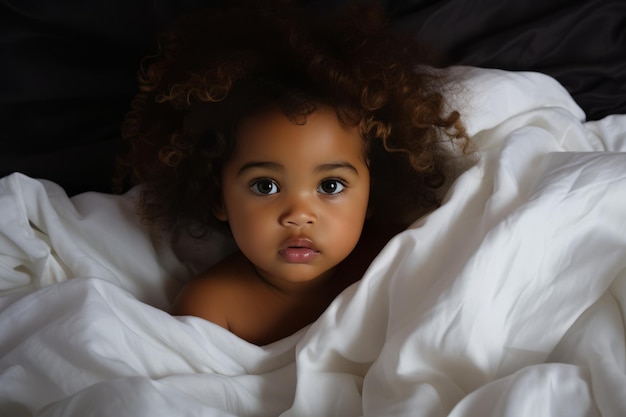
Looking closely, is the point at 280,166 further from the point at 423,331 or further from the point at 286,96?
the point at 423,331

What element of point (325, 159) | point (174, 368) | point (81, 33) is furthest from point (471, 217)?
point (81, 33)

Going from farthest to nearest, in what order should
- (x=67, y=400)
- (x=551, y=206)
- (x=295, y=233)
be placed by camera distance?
(x=295, y=233) < (x=551, y=206) < (x=67, y=400)

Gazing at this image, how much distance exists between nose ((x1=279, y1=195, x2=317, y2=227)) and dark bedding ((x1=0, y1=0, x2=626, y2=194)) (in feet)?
1.48

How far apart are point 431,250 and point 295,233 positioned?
0.18 metres

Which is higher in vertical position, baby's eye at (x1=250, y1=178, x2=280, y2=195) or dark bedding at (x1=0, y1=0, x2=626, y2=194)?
dark bedding at (x1=0, y1=0, x2=626, y2=194)

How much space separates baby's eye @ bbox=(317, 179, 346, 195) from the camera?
1.07m

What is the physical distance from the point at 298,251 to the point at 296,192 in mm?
80

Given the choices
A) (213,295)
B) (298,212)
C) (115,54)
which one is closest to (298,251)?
(298,212)

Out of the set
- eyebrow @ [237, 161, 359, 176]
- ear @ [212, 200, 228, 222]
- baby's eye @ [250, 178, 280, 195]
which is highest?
eyebrow @ [237, 161, 359, 176]

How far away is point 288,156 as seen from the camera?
104 centimetres

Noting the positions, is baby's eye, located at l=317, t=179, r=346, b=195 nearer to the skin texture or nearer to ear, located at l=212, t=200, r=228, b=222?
the skin texture

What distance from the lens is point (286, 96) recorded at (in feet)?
3.47

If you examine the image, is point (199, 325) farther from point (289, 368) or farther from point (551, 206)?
point (551, 206)

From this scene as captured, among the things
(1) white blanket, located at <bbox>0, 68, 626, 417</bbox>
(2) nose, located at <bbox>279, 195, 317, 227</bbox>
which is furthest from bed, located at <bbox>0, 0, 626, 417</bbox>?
(2) nose, located at <bbox>279, 195, 317, 227</bbox>
